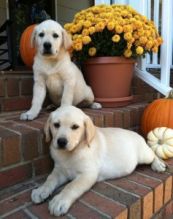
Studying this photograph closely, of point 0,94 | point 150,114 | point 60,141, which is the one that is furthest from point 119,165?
point 0,94

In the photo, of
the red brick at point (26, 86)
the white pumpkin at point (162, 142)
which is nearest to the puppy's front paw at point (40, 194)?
the white pumpkin at point (162, 142)

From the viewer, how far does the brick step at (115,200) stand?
1423mm

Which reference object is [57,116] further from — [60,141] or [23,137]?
[23,137]

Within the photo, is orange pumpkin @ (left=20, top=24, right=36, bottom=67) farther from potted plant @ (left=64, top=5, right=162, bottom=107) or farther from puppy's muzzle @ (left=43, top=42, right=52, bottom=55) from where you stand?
puppy's muzzle @ (left=43, top=42, right=52, bottom=55)

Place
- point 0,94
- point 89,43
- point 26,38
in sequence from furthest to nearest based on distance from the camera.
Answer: point 26,38
point 89,43
point 0,94

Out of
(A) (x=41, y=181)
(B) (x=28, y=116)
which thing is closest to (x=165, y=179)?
(A) (x=41, y=181)

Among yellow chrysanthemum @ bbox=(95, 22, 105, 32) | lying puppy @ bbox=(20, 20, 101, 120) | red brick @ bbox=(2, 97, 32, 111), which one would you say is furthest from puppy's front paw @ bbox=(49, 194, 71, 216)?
yellow chrysanthemum @ bbox=(95, 22, 105, 32)

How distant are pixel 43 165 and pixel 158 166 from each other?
762mm

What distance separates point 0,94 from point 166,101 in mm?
1435

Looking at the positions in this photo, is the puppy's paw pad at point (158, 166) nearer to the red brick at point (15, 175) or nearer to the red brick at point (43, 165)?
the red brick at point (43, 165)

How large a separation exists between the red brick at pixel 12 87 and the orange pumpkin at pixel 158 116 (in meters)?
1.15

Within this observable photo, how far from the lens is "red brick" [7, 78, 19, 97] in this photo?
8.29 feet

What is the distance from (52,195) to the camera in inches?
62.8

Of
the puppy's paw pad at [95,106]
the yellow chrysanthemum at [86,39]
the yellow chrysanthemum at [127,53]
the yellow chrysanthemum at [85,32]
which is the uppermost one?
the yellow chrysanthemum at [85,32]
